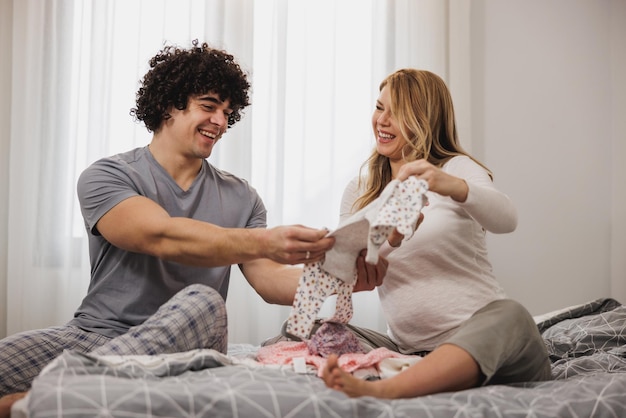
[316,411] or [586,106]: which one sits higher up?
[586,106]

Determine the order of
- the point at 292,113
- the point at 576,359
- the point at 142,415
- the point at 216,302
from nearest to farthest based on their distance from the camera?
the point at 142,415, the point at 216,302, the point at 576,359, the point at 292,113

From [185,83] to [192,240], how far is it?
617 mm

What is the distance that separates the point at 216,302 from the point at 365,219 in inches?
15.9

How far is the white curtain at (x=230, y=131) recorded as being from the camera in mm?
3348

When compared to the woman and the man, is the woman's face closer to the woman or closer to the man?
the woman

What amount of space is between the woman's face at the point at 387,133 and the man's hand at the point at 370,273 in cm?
43

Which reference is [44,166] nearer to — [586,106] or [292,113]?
[292,113]

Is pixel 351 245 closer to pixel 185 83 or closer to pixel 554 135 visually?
pixel 185 83

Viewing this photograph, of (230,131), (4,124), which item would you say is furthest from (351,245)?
(4,124)

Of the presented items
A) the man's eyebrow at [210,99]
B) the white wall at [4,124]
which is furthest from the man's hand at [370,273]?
the white wall at [4,124]

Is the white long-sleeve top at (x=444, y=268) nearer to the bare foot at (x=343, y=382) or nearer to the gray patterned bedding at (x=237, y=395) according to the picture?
the gray patterned bedding at (x=237, y=395)

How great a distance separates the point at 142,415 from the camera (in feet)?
4.11

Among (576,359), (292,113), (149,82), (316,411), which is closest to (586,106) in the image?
(292,113)

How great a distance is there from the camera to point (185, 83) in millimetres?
2229
